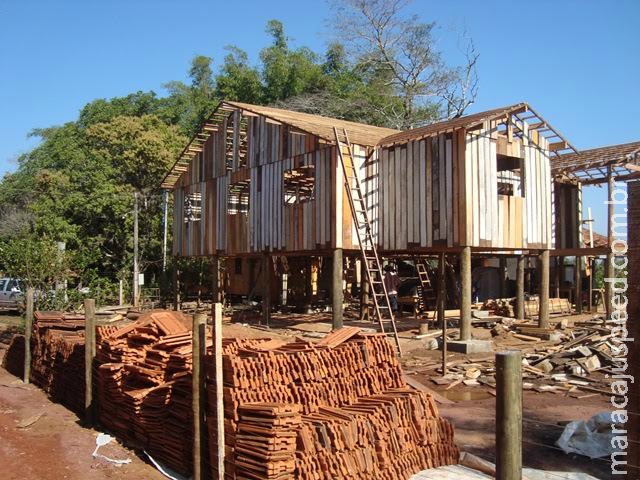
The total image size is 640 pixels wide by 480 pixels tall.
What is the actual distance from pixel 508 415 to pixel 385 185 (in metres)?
14.6

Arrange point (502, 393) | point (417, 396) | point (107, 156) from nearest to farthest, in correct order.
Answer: point (502, 393), point (417, 396), point (107, 156)

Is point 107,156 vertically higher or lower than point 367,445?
higher

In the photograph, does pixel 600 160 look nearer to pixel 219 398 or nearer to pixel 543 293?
pixel 543 293

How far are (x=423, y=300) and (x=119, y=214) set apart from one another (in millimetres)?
17879

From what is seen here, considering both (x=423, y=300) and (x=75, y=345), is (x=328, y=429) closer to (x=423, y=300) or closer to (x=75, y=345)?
(x=75, y=345)

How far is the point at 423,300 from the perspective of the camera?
2334cm

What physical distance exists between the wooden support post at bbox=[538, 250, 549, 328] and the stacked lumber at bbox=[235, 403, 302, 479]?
13450 millimetres

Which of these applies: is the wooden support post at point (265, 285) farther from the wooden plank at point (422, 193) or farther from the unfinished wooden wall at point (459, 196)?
the wooden plank at point (422, 193)

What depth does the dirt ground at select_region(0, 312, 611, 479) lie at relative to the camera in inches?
309

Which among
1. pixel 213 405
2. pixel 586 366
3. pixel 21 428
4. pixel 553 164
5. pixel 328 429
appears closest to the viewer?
pixel 328 429

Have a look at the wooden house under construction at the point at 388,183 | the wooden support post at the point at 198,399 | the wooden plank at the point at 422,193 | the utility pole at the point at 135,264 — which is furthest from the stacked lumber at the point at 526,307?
the wooden support post at the point at 198,399

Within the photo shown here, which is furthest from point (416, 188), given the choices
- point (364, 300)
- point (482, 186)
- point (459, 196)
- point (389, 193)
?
point (364, 300)

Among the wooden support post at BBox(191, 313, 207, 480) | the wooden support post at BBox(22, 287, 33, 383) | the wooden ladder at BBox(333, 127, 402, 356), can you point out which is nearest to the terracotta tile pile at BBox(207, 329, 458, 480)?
the wooden support post at BBox(191, 313, 207, 480)

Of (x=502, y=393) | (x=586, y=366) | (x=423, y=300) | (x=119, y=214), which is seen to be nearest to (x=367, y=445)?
(x=502, y=393)
